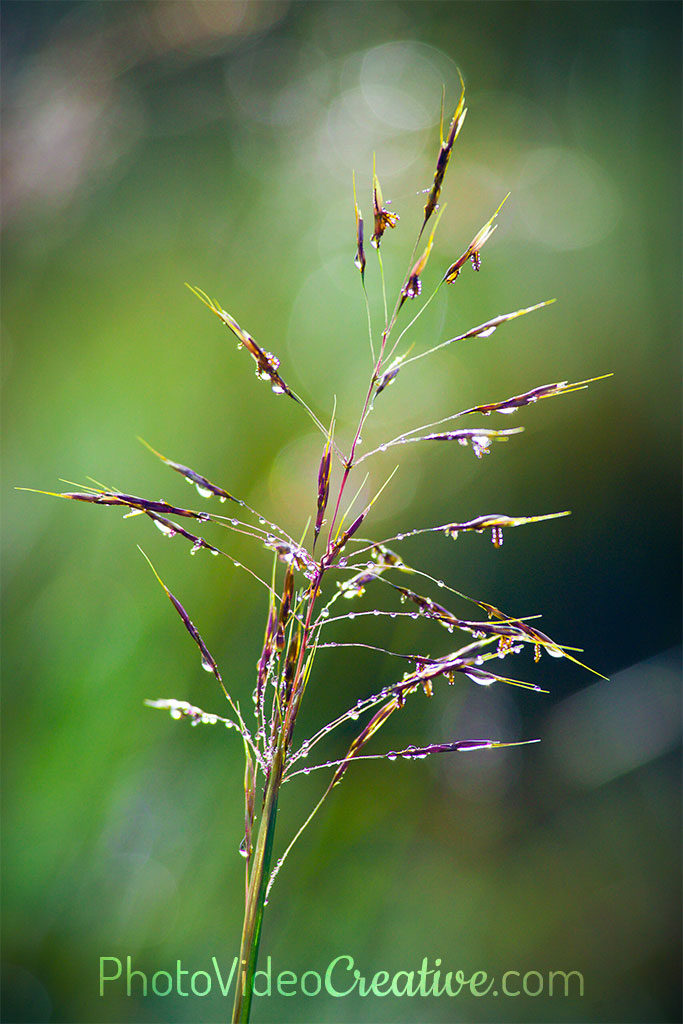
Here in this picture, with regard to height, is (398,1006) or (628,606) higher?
(628,606)

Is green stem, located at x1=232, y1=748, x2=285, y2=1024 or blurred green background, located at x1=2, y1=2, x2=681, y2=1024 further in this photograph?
blurred green background, located at x1=2, y1=2, x2=681, y2=1024

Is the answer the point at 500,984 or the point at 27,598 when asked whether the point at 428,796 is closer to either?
the point at 500,984

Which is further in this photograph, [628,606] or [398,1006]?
[628,606]

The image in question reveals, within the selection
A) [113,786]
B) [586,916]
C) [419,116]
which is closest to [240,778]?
[113,786]

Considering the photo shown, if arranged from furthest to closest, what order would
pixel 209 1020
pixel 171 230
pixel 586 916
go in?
pixel 171 230
pixel 586 916
pixel 209 1020

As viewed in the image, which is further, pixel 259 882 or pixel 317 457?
pixel 317 457

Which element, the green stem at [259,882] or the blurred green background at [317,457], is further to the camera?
the blurred green background at [317,457]

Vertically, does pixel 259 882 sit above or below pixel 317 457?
below

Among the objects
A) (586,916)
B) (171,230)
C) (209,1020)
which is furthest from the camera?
(171,230)
